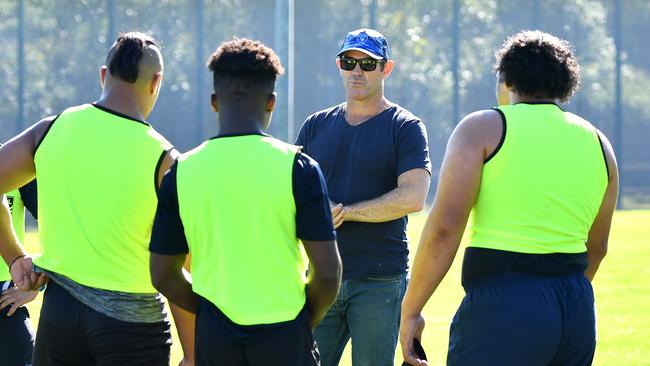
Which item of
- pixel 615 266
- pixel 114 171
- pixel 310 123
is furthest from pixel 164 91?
pixel 114 171

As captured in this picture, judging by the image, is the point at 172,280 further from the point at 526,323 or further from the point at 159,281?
the point at 526,323

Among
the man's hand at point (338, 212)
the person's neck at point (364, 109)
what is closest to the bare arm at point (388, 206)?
the man's hand at point (338, 212)

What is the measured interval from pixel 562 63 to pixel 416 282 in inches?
42.9

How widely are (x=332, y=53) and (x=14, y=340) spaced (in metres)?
20.6

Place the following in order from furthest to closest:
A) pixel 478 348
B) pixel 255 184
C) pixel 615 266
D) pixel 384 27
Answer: pixel 384 27 → pixel 615 266 → pixel 478 348 → pixel 255 184

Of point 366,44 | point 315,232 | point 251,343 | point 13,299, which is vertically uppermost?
point 366,44

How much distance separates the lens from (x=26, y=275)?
4.66m

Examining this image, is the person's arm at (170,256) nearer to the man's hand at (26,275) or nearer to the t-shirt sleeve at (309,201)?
the t-shirt sleeve at (309,201)

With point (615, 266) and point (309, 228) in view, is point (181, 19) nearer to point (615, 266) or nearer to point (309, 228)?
point (615, 266)

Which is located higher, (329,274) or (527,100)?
(527,100)

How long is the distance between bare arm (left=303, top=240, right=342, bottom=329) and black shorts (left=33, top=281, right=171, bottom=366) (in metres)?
0.74

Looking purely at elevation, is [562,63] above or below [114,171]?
above

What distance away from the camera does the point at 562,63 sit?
14.7ft

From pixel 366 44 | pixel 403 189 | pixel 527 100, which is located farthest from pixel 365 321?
pixel 527 100
